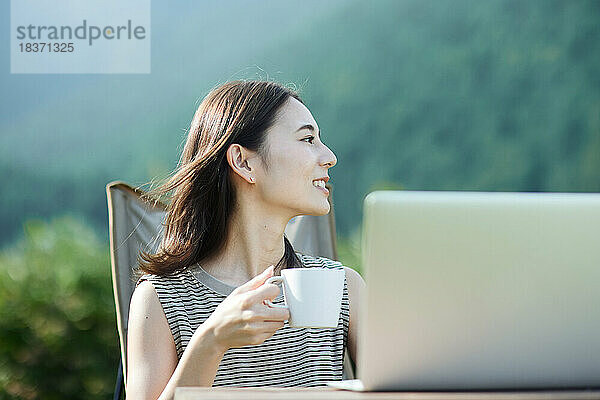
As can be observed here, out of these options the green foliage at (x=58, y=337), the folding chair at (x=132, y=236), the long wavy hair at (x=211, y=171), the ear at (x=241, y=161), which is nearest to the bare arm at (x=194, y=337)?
the long wavy hair at (x=211, y=171)

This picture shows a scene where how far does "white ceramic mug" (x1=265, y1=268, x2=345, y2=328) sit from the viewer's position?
39.0 inches

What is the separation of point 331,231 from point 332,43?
4.43ft

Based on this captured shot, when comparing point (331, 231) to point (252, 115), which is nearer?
point (252, 115)

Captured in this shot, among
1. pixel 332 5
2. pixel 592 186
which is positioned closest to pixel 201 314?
pixel 332 5

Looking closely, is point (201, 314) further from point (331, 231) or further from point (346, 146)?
point (346, 146)

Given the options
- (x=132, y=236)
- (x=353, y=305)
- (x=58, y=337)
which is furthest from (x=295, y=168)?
(x=58, y=337)

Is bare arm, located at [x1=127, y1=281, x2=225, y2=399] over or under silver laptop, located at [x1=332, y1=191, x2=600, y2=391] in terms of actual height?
under

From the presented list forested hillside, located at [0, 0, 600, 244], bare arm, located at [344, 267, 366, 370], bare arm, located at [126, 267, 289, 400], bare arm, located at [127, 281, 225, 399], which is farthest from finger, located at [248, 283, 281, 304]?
forested hillside, located at [0, 0, 600, 244]

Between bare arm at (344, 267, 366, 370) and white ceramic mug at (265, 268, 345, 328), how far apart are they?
41 centimetres

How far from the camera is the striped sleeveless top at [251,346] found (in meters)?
1.28

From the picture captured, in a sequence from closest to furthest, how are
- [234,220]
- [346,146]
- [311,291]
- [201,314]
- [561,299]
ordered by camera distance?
1. [561,299]
2. [311,291]
3. [201,314]
4. [234,220]
5. [346,146]

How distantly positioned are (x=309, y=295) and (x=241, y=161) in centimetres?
44

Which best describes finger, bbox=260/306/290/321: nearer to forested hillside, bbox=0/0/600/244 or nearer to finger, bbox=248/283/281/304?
finger, bbox=248/283/281/304

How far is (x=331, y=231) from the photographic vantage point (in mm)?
1952
